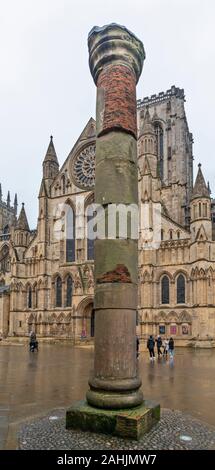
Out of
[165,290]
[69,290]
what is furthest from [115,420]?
[69,290]

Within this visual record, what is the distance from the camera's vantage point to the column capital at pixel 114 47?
8828 millimetres

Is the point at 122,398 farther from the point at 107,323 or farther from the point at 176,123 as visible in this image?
the point at 176,123

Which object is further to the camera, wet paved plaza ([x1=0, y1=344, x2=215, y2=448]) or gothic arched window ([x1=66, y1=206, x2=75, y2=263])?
gothic arched window ([x1=66, y1=206, x2=75, y2=263])

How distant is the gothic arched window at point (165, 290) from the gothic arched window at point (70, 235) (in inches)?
416

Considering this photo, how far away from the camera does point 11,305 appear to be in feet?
141

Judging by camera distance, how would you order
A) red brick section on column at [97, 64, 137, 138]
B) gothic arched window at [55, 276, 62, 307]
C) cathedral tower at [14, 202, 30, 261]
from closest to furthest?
red brick section on column at [97, 64, 137, 138] → gothic arched window at [55, 276, 62, 307] → cathedral tower at [14, 202, 30, 261]

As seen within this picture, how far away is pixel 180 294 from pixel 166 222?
23.3 ft

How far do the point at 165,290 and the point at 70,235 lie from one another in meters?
12.5

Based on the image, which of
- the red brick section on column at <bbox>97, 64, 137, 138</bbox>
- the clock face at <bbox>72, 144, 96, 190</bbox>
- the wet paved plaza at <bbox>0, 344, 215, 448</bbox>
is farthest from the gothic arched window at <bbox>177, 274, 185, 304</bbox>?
the red brick section on column at <bbox>97, 64, 137, 138</bbox>

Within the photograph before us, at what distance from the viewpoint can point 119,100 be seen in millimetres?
8453

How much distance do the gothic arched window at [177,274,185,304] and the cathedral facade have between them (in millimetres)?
93

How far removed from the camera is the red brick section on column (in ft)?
27.7

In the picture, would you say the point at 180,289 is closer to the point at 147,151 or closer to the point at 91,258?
the point at 91,258

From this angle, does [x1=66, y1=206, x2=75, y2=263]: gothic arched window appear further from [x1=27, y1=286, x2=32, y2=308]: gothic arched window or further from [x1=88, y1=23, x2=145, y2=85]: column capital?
[x1=88, y1=23, x2=145, y2=85]: column capital
